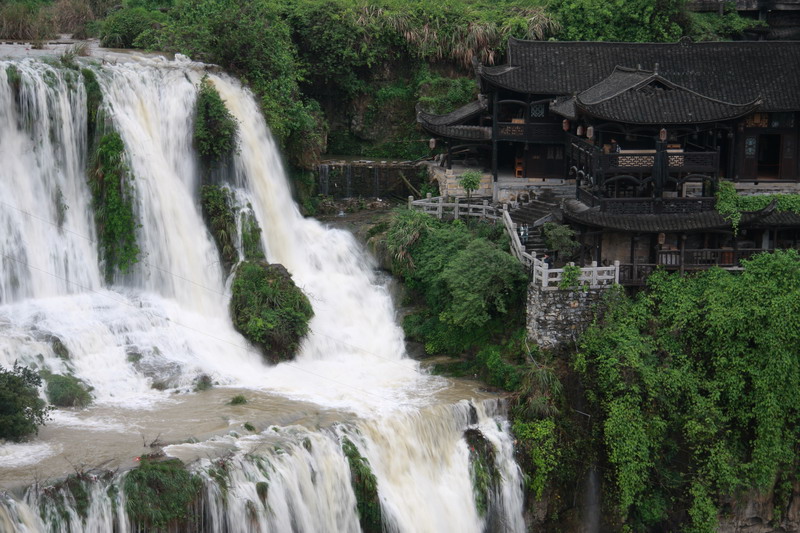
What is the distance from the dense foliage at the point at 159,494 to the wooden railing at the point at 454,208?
15.2 metres

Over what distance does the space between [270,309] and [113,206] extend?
524 cm

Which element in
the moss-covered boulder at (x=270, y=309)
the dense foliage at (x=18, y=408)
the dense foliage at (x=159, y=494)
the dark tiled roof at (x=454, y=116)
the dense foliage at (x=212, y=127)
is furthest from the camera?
the dark tiled roof at (x=454, y=116)

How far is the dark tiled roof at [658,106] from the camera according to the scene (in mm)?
32344

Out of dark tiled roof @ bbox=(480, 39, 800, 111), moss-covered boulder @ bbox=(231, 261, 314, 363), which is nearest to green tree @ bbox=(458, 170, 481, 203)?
dark tiled roof @ bbox=(480, 39, 800, 111)

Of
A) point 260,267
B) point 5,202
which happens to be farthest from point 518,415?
point 5,202

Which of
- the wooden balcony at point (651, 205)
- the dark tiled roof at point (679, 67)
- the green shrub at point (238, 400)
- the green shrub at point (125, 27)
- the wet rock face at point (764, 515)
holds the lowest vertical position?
the wet rock face at point (764, 515)

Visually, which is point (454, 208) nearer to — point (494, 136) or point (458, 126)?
point (494, 136)

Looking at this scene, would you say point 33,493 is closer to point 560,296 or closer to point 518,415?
point 518,415

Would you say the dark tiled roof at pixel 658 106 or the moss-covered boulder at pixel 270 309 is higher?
the dark tiled roof at pixel 658 106

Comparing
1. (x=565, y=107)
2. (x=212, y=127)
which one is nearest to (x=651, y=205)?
(x=565, y=107)

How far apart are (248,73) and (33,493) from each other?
19896 millimetres

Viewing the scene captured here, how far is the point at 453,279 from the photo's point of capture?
32219 millimetres

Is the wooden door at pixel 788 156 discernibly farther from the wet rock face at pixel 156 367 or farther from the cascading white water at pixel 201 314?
the wet rock face at pixel 156 367

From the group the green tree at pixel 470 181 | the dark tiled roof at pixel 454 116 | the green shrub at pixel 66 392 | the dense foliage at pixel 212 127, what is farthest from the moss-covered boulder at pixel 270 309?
the dark tiled roof at pixel 454 116
